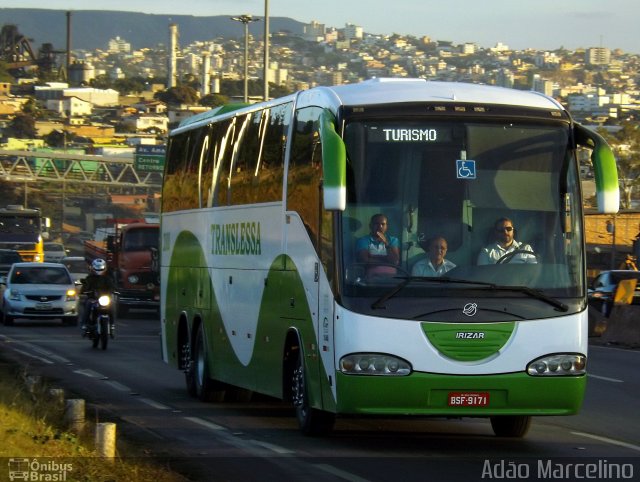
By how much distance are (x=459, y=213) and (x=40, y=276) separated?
26.4 meters

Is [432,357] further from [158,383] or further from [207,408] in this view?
[158,383]

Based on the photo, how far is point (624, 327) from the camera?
3030 cm

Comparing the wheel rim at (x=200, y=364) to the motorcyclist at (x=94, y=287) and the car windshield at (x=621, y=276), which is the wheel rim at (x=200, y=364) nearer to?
the motorcyclist at (x=94, y=287)

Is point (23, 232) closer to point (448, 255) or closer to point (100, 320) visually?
point (100, 320)

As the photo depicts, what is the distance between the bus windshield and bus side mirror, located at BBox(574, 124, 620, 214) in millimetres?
291

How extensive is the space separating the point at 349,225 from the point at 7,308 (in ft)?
82.8

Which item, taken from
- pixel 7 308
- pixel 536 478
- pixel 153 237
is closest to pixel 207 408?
pixel 536 478

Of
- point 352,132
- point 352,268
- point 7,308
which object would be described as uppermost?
point 352,132

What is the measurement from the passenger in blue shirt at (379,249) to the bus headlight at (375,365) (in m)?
0.67

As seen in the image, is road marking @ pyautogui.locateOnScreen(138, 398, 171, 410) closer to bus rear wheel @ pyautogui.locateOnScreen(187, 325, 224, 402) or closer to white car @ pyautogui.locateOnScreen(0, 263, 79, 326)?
bus rear wheel @ pyautogui.locateOnScreen(187, 325, 224, 402)

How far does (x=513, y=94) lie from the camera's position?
1334 cm

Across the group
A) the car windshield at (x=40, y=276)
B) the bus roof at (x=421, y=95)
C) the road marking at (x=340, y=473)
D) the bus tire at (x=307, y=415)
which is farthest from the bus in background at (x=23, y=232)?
the road marking at (x=340, y=473)

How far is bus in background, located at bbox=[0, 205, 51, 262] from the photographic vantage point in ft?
184

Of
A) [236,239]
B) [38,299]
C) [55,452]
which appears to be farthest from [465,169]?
[38,299]
